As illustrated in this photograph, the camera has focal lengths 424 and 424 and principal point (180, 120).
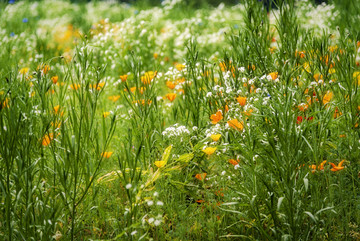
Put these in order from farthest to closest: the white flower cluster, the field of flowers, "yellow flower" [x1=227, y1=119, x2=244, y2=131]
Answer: the white flower cluster → "yellow flower" [x1=227, y1=119, x2=244, y2=131] → the field of flowers

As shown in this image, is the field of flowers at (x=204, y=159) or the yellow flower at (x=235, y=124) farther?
the yellow flower at (x=235, y=124)

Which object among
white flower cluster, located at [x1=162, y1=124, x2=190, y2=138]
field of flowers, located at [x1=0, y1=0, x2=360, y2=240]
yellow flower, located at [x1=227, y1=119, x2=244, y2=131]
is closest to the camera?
field of flowers, located at [x1=0, y1=0, x2=360, y2=240]

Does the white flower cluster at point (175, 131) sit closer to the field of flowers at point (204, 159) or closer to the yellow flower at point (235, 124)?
the field of flowers at point (204, 159)

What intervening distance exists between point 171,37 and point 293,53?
11.2 ft

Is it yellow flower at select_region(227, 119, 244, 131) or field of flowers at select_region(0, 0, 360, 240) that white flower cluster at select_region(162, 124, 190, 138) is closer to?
field of flowers at select_region(0, 0, 360, 240)

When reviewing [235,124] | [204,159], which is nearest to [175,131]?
[204,159]

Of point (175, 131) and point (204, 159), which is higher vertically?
point (175, 131)

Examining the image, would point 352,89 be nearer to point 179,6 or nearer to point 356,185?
point 356,185

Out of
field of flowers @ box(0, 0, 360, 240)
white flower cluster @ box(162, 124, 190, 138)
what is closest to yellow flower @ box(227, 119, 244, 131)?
field of flowers @ box(0, 0, 360, 240)

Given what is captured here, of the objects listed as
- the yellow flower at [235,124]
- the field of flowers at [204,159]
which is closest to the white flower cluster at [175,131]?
the field of flowers at [204,159]

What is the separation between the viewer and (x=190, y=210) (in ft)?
7.29

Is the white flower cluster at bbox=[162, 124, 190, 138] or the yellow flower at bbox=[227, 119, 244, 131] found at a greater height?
the yellow flower at bbox=[227, 119, 244, 131]

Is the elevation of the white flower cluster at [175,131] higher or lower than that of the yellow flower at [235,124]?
lower

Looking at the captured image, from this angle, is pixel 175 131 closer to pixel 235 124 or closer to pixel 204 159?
pixel 204 159
